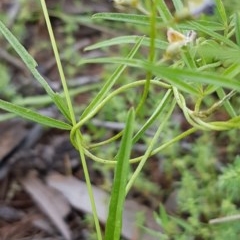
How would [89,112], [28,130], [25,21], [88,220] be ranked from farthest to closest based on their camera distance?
[25,21], [28,130], [88,220], [89,112]

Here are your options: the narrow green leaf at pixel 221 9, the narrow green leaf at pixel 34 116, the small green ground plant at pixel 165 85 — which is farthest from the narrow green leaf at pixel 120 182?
the narrow green leaf at pixel 221 9

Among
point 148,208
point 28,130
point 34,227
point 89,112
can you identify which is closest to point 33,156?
point 28,130

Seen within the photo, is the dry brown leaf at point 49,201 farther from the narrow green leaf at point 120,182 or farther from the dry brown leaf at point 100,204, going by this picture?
the narrow green leaf at point 120,182

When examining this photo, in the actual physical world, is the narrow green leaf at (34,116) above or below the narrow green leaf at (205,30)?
below

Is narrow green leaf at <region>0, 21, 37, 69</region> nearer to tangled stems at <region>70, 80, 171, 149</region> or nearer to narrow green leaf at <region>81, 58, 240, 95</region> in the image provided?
tangled stems at <region>70, 80, 171, 149</region>

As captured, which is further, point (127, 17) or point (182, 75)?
point (127, 17)

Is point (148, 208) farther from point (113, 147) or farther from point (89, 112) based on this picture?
point (89, 112)

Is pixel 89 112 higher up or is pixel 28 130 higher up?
pixel 89 112

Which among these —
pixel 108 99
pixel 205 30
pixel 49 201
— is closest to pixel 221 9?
pixel 205 30

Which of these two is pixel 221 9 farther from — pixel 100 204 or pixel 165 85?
pixel 100 204
